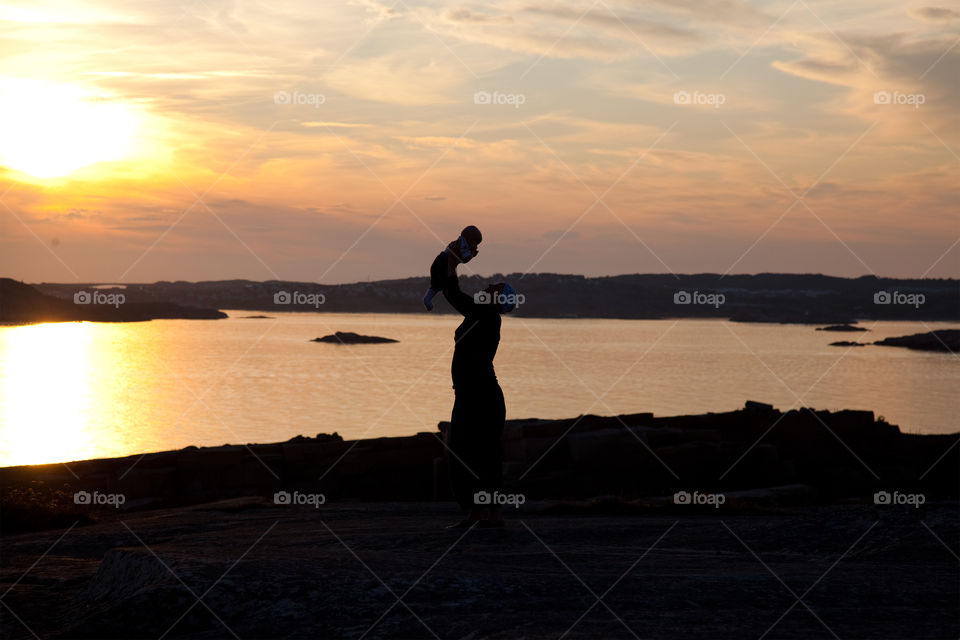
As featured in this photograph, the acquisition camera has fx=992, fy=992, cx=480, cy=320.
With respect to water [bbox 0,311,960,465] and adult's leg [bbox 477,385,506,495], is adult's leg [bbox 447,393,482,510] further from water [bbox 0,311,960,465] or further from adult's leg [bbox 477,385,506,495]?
water [bbox 0,311,960,465]

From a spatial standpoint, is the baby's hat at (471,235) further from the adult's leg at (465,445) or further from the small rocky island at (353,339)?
the small rocky island at (353,339)

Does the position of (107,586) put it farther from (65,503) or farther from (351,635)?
(65,503)

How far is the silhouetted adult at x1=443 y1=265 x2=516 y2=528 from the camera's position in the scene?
9.52 metres

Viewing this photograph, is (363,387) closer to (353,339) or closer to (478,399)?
(478,399)

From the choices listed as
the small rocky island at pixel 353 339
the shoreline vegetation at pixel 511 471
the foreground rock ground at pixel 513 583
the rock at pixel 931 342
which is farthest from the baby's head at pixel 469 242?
the rock at pixel 931 342

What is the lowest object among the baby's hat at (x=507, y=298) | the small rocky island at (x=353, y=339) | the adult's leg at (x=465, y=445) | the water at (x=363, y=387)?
the adult's leg at (x=465, y=445)

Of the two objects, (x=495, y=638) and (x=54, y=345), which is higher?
(x=54, y=345)

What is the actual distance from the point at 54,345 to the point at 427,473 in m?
127

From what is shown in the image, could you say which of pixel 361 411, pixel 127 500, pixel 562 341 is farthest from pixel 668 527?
pixel 562 341

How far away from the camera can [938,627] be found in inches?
238

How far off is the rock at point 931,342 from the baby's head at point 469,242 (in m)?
139

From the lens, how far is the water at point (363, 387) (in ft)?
153

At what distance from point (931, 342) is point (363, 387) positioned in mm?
104441

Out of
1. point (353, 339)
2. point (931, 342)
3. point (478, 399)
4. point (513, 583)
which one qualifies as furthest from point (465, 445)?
point (931, 342)
